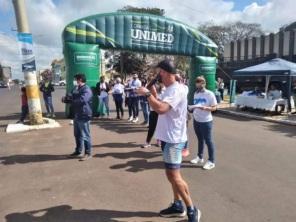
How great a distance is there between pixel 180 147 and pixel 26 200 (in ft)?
7.80

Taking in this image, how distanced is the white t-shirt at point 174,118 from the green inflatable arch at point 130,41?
29.6ft

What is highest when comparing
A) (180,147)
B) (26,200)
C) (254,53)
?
(254,53)

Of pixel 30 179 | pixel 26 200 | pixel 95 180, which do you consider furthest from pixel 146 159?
pixel 26 200

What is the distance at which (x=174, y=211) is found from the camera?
13.3ft

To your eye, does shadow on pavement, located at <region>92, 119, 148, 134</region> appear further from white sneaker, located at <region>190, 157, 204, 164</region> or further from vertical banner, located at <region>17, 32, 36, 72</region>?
white sneaker, located at <region>190, 157, 204, 164</region>

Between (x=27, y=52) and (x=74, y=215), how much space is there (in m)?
7.73

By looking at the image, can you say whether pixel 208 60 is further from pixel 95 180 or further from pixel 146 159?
pixel 95 180

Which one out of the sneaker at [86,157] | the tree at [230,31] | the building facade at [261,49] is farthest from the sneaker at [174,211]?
the tree at [230,31]

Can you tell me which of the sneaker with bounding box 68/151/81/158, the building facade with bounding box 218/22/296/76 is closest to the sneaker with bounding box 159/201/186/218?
the sneaker with bounding box 68/151/81/158

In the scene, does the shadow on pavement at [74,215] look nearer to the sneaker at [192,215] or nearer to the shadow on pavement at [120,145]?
the sneaker at [192,215]

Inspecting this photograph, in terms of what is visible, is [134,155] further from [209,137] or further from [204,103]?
[204,103]

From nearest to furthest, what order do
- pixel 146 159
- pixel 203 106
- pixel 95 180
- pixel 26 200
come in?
1. pixel 26 200
2. pixel 95 180
3. pixel 203 106
4. pixel 146 159

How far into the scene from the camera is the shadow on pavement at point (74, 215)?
3996 millimetres

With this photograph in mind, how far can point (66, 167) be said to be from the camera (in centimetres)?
617
